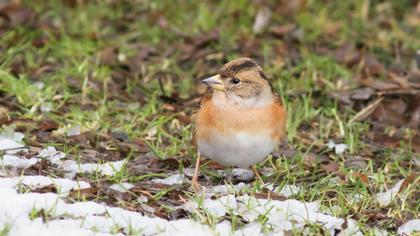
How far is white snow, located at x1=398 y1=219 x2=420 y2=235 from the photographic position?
4922 millimetres

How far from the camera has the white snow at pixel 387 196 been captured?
17.5 ft

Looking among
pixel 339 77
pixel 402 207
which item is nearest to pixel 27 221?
pixel 402 207

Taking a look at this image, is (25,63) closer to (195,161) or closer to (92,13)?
(92,13)

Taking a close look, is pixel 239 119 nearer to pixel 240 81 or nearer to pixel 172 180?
pixel 240 81

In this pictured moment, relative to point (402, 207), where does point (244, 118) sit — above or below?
above

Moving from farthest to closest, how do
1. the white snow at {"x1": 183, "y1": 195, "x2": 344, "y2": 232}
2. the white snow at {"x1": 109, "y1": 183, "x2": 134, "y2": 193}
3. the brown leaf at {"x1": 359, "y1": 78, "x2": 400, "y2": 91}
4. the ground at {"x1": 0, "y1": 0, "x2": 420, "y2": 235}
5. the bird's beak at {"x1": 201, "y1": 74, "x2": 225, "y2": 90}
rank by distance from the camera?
the brown leaf at {"x1": 359, "y1": 78, "x2": 400, "y2": 91}, the bird's beak at {"x1": 201, "y1": 74, "x2": 225, "y2": 90}, the white snow at {"x1": 109, "y1": 183, "x2": 134, "y2": 193}, the ground at {"x1": 0, "y1": 0, "x2": 420, "y2": 235}, the white snow at {"x1": 183, "y1": 195, "x2": 344, "y2": 232}

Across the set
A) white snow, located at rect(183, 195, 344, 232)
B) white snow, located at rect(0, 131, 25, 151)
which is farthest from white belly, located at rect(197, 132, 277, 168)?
white snow, located at rect(0, 131, 25, 151)

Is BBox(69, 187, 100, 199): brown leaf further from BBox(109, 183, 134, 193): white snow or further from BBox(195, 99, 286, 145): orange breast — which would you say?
BBox(195, 99, 286, 145): orange breast

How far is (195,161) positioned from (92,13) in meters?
3.13

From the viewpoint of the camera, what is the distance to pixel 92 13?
8586 mm

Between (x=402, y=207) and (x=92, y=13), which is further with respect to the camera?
(x=92, y=13)

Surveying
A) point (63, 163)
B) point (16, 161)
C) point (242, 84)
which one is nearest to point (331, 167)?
point (242, 84)

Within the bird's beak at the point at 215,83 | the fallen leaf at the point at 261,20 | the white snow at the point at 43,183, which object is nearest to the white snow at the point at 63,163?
the white snow at the point at 43,183

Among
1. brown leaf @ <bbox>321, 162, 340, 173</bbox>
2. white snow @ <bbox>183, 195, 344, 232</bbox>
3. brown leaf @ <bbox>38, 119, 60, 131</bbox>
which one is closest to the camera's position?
white snow @ <bbox>183, 195, 344, 232</bbox>
